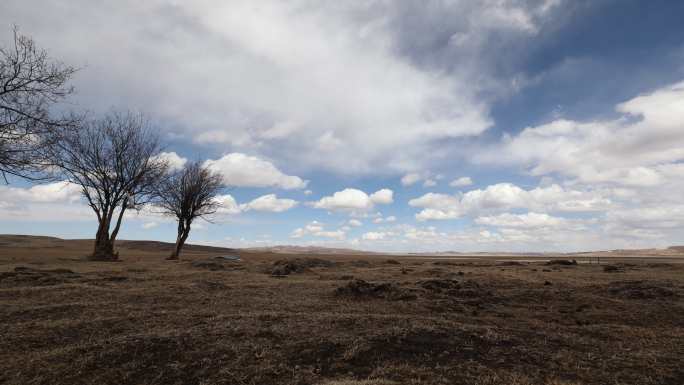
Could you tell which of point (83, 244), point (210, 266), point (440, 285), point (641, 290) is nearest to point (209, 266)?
point (210, 266)

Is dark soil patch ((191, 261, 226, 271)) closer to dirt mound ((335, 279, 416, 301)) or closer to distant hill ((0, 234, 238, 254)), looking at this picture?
dirt mound ((335, 279, 416, 301))

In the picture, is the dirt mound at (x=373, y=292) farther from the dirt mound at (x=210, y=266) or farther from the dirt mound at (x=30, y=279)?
the dirt mound at (x=210, y=266)

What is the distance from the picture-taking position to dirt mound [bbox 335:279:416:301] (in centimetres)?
1273

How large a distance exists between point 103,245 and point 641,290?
35957mm

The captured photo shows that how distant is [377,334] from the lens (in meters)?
7.47

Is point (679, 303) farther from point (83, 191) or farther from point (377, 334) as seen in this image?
point (83, 191)

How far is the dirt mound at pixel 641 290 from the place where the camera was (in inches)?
508

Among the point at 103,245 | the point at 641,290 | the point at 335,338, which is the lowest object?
the point at 335,338

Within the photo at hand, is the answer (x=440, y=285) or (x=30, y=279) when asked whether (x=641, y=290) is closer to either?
(x=440, y=285)

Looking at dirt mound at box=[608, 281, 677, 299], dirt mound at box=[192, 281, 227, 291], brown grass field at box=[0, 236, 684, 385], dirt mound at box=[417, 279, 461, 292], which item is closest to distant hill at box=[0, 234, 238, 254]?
dirt mound at box=[192, 281, 227, 291]

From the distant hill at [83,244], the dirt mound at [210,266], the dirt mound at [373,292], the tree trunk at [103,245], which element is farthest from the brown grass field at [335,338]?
the distant hill at [83,244]

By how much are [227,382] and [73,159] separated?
31.0 metres

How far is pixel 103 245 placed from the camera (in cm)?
3044

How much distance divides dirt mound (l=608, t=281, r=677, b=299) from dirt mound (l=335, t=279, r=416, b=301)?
8118mm
